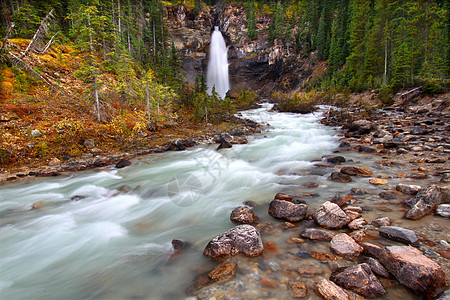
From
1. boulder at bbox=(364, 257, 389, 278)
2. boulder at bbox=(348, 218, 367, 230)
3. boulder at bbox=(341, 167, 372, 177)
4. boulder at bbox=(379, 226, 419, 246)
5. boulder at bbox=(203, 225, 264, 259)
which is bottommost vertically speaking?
boulder at bbox=(203, 225, 264, 259)

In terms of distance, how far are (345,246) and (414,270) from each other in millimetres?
821

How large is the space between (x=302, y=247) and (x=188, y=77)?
61.5m

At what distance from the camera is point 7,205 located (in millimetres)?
6164

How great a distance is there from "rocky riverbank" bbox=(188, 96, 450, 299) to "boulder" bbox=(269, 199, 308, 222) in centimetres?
2

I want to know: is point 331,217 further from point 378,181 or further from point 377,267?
point 378,181

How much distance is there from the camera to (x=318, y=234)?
3559mm

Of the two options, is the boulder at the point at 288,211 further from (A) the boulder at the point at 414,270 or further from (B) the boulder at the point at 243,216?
(A) the boulder at the point at 414,270

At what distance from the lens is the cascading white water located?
60.9 meters

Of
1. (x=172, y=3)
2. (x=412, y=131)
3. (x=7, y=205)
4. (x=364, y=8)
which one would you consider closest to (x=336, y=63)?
(x=364, y=8)

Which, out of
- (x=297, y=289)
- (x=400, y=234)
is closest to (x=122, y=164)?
(x=297, y=289)

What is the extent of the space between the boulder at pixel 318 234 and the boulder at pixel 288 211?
0.56m

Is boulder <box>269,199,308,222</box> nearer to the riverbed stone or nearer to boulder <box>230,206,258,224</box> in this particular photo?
boulder <box>230,206,258,224</box>

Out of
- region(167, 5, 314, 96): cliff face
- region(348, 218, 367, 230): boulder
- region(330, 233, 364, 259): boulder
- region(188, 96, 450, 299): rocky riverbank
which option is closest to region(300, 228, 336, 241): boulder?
region(188, 96, 450, 299): rocky riverbank

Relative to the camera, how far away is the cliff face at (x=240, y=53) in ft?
Result: 182
